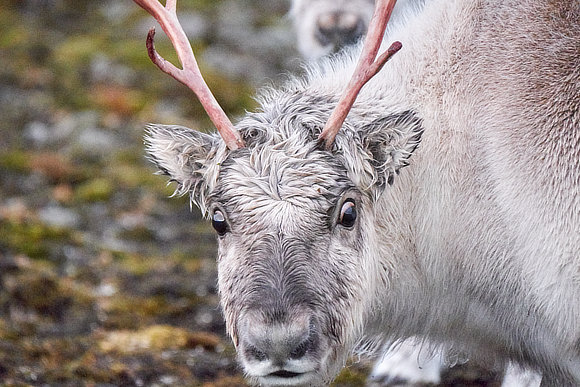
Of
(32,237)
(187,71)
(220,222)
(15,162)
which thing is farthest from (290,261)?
(15,162)

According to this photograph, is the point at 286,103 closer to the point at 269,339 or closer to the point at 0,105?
the point at 269,339

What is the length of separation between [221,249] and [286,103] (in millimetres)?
1036

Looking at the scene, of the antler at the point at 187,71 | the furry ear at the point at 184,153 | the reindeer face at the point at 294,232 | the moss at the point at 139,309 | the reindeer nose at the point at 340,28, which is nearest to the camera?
the reindeer face at the point at 294,232

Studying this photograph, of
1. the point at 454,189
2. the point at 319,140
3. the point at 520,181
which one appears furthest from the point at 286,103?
the point at 520,181

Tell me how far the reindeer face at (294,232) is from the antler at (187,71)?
0.14 metres

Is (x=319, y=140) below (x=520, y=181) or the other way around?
the other way around

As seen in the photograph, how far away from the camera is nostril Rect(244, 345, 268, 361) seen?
15.5 ft

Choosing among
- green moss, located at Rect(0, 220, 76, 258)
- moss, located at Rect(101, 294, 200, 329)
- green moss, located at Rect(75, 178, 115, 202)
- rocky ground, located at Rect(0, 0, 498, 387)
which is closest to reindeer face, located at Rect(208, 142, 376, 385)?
rocky ground, located at Rect(0, 0, 498, 387)

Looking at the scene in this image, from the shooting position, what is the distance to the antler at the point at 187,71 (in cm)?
525

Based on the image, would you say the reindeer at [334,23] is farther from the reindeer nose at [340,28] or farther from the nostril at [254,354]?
the nostril at [254,354]

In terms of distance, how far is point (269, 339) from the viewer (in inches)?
185

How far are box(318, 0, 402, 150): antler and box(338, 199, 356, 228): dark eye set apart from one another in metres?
0.36

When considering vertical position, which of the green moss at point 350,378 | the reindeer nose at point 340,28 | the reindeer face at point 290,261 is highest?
the reindeer nose at point 340,28

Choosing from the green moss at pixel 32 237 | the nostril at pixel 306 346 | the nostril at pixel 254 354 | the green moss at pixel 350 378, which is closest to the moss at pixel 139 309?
the green moss at pixel 32 237
